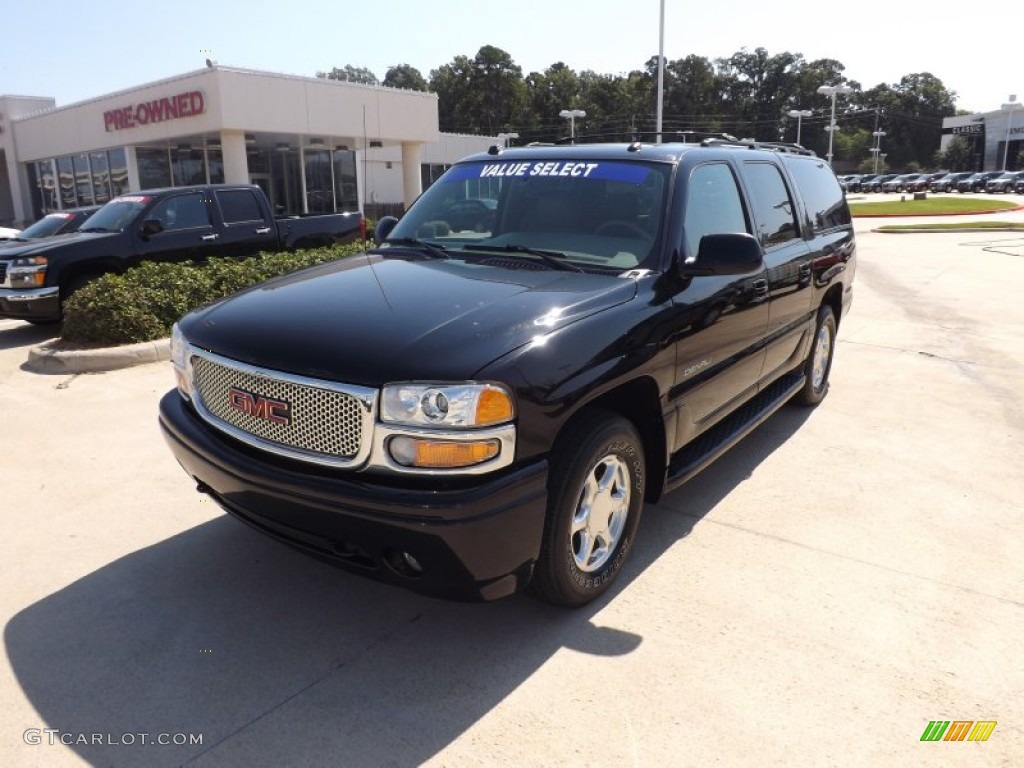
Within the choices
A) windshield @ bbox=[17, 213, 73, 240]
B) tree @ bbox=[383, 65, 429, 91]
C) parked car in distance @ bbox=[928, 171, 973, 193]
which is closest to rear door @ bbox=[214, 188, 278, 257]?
windshield @ bbox=[17, 213, 73, 240]

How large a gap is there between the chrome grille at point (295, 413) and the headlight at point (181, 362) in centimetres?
27

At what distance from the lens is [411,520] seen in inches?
100

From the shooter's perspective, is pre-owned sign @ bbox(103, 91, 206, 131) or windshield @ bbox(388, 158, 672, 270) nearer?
windshield @ bbox(388, 158, 672, 270)

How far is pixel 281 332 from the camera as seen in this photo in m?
3.02

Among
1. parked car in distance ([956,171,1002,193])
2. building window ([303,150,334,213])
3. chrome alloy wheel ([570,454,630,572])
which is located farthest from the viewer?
parked car in distance ([956,171,1002,193])

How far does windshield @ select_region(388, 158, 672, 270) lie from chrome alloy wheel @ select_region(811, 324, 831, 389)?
2740mm

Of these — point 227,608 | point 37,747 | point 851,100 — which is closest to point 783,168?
point 227,608

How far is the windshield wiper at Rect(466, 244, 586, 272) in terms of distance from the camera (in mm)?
3641

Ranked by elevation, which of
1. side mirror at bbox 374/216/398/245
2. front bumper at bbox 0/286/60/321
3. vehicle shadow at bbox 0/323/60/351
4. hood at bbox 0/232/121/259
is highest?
side mirror at bbox 374/216/398/245

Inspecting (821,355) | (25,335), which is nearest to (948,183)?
(821,355)

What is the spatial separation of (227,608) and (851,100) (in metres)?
151

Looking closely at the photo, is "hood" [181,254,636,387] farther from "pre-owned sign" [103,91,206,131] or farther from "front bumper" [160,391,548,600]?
"pre-owned sign" [103,91,206,131]

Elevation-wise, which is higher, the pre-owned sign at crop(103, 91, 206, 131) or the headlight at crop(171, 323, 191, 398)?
the pre-owned sign at crop(103, 91, 206, 131)

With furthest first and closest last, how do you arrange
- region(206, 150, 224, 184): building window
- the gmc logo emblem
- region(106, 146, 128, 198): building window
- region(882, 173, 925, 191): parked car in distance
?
region(882, 173, 925, 191): parked car in distance → region(206, 150, 224, 184): building window → region(106, 146, 128, 198): building window → the gmc logo emblem
